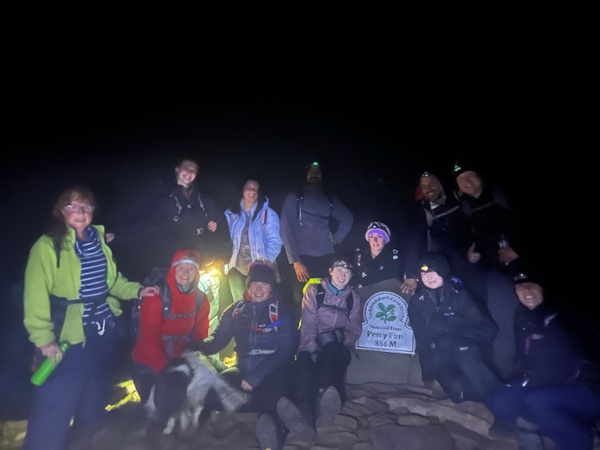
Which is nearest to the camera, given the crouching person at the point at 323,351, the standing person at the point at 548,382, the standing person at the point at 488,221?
the standing person at the point at 548,382

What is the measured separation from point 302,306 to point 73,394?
236cm

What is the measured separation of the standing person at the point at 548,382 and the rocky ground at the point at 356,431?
0.69 feet

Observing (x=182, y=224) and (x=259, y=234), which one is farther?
(x=259, y=234)

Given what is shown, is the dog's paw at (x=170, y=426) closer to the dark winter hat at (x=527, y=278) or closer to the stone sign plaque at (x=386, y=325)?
the stone sign plaque at (x=386, y=325)

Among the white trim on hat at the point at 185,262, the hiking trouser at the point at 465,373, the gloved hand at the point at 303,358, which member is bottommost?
the hiking trouser at the point at 465,373

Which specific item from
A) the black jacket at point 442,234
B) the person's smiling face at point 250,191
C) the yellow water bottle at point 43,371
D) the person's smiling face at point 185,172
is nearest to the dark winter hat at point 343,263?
the black jacket at point 442,234

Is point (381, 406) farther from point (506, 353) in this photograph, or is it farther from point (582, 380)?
point (582, 380)

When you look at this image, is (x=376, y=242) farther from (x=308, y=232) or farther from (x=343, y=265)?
(x=308, y=232)

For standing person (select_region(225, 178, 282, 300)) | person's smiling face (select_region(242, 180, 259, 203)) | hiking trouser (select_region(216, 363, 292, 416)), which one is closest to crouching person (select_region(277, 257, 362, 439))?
hiking trouser (select_region(216, 363, 292, 416))

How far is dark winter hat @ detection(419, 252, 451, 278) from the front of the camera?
4199 mm

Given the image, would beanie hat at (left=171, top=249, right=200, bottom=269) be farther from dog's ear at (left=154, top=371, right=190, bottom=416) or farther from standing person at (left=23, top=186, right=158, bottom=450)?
dog's ear at (left=154, top=371, right=190, bottom=416)

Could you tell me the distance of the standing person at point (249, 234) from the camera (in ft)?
16.7

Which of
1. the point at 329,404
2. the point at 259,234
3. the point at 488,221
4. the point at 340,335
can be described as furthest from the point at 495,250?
the point at 259,234

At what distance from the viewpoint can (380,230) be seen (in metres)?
4.86
